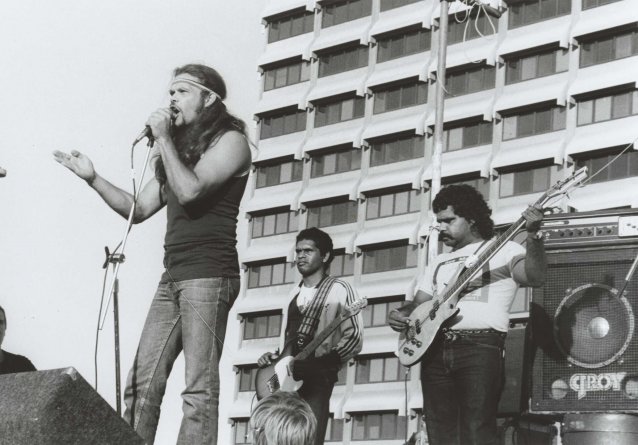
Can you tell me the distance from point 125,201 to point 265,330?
5381cm

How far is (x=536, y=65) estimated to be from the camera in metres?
50.2

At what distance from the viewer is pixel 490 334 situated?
6027 millimetres

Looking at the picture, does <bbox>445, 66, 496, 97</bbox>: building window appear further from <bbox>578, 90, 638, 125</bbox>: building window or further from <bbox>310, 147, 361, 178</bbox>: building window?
<bbox>310, 147, 361, 178</bbox>: building window

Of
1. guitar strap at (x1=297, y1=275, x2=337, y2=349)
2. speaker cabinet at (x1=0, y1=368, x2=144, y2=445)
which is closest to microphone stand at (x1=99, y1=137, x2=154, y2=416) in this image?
speaker cabinet at (x1=0, y1=368, x2=144, y2=445)

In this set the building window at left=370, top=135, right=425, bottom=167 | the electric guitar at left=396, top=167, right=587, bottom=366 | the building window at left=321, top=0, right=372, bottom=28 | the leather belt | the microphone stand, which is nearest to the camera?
the microphone stand

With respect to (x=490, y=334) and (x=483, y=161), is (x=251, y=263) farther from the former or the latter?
(x=490, y=334)

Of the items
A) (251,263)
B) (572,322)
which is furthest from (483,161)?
(572,322)

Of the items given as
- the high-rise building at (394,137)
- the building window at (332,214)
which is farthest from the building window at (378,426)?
the building window at (332,214)

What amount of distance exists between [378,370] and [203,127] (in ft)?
159

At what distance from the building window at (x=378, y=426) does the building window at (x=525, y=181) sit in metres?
10.2

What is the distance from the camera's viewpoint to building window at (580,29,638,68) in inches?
1834

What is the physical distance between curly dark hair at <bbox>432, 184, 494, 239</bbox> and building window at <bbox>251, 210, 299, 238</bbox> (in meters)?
51.4

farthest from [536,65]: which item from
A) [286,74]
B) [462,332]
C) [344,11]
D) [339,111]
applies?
[462,332]

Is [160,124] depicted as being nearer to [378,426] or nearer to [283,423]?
[283,423]
